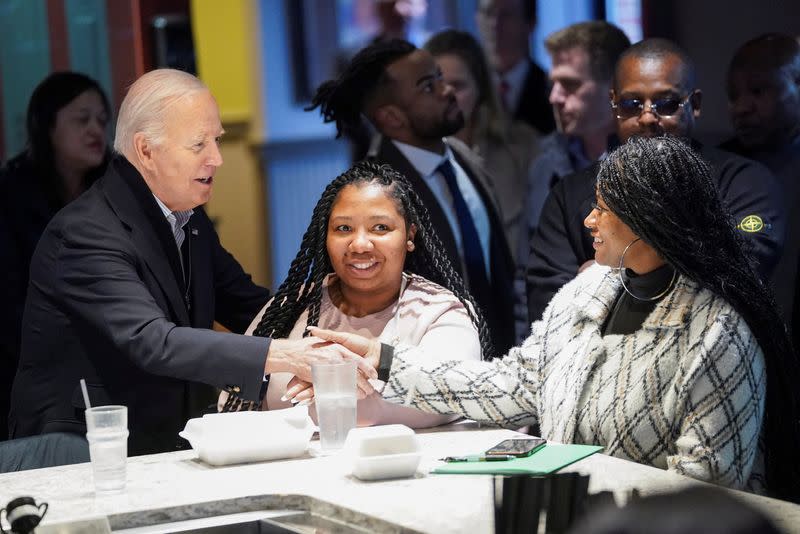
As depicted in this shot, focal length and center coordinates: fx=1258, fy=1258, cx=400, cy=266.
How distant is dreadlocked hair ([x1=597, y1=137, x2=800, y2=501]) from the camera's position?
8.00ft

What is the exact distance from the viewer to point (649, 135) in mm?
3461

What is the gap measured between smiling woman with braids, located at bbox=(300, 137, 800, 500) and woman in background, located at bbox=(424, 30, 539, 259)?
236cm

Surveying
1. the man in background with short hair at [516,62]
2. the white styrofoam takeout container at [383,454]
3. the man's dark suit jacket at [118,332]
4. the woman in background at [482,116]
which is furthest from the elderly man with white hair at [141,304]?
the man in background with short hair at [516,62]

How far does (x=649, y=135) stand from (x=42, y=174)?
2032 millimetres

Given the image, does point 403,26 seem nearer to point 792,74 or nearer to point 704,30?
point 704,30

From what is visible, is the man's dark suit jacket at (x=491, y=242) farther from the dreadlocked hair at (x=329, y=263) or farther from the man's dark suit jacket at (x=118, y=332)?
the man's dark suit jacket at (x=118, y=332)

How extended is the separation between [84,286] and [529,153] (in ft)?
8.54

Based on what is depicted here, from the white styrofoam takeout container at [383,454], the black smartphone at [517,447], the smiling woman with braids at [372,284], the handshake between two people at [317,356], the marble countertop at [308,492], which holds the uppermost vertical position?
the smiling woman with braids at [372,284]

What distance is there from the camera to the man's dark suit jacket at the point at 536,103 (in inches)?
211

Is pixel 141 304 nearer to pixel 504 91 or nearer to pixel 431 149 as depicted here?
pixel 431 149

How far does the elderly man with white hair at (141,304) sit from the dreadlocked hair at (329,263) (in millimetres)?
211

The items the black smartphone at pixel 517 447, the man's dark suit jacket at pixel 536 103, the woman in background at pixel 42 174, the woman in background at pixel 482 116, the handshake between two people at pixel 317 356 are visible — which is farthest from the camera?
the man's dark suit jacket at pixel 536 103

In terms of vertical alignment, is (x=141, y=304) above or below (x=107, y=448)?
above

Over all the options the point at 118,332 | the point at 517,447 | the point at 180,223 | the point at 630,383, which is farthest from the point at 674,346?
the point at 180,223
